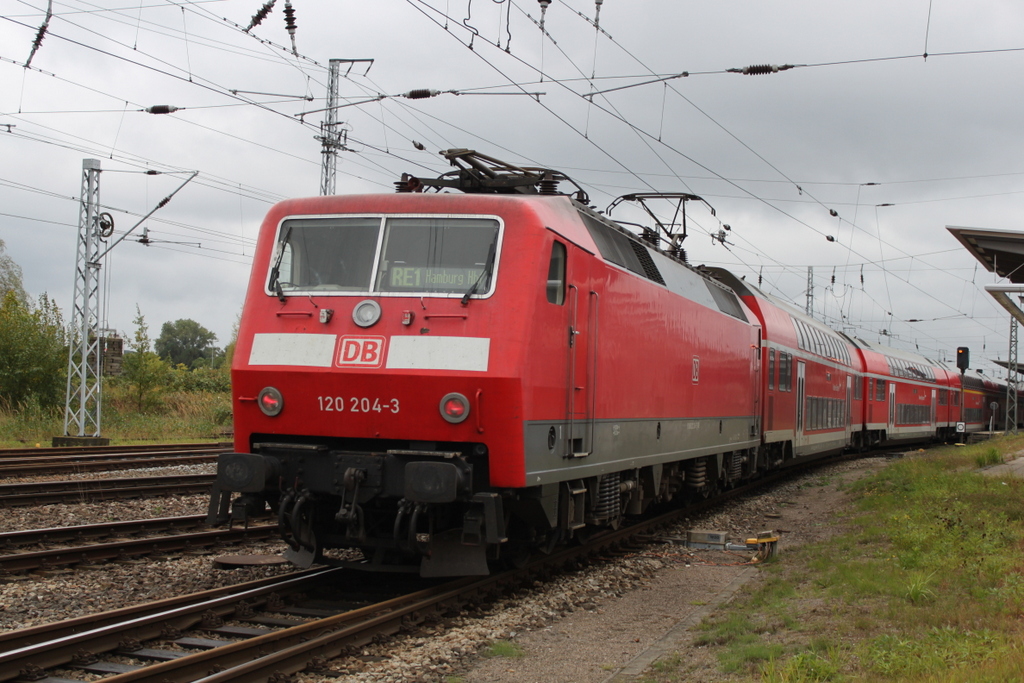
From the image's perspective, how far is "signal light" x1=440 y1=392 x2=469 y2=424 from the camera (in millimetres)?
7230

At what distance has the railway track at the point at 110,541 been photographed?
8.78 metres

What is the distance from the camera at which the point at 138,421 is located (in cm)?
3138

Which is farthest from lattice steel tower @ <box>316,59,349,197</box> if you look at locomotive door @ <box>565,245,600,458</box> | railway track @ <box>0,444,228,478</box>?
locomotive door @ <box>565,245,600,458</box>

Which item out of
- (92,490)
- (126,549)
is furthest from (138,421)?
(126,549)

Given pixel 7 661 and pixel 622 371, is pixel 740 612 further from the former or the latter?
pixel 7 661

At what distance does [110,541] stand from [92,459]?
938 cm

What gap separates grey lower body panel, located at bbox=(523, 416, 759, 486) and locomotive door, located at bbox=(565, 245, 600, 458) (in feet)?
0.12

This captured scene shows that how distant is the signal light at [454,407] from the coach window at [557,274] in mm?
1245

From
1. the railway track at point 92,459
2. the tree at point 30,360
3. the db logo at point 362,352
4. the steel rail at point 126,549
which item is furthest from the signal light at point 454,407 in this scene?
the tree at point 30,360

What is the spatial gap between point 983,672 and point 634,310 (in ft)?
18.2

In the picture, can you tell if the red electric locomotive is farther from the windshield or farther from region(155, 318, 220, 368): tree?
region(155, 318, 220, 368): tree

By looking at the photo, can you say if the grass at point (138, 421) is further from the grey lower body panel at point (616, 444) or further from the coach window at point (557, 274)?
the coach window at point (557, 274)

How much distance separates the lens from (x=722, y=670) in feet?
19.6

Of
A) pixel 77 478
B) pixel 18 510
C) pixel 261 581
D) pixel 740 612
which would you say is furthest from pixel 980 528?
pixel 77 478
